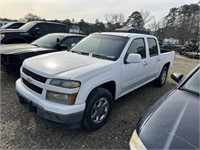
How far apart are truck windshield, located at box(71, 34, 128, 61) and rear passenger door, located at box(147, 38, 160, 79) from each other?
111cm

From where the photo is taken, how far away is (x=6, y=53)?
16.0 ft

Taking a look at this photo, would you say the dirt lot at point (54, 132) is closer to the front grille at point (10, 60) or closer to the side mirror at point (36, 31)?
the front grille at point (10, 60)

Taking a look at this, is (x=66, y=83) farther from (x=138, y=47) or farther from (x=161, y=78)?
(x=161, y=78)

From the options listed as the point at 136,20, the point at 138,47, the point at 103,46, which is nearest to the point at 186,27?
the point at 136,20

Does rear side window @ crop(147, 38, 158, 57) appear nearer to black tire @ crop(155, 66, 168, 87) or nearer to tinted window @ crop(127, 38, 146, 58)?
tinted window @ crop(127, 38, 146, 58)

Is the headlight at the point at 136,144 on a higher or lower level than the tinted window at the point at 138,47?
lower

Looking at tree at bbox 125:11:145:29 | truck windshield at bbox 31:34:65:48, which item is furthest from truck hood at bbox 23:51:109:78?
tree at bbox 125:11:145:29

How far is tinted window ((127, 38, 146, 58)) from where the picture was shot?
3.96 meters

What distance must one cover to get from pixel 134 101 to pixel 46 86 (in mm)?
2494

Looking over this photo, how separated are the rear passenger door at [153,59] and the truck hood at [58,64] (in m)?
1.77

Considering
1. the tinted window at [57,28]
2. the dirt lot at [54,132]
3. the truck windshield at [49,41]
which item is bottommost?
the dirt lot at [54,132]

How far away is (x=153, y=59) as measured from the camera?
4.80 meters

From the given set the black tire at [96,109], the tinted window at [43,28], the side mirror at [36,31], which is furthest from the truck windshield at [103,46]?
the tinted window at [43,28]

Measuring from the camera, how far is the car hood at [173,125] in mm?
1617
